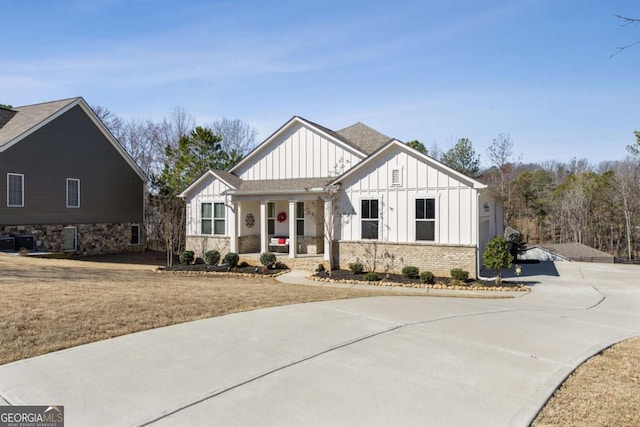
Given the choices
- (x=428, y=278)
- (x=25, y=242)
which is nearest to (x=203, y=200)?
(x=25, y=242)

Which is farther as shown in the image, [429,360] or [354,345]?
[354,345]

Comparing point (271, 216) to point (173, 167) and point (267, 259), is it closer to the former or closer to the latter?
point (267, 259)

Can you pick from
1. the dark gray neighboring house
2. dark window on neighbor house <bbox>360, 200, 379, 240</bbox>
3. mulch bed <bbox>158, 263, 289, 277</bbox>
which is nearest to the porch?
mulch bed <bbox>158, 263, 289, 277</bbox>

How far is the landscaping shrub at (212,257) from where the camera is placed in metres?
18.8

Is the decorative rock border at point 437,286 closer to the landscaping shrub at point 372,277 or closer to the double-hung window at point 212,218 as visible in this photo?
the landscaping shrub at point 372,277

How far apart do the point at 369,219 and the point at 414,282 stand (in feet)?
11.0

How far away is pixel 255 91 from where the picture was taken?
20.8 metres

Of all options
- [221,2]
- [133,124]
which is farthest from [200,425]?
[133,124]

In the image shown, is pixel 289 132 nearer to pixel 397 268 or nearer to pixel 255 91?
pixel 255 91

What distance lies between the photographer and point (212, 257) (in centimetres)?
1884

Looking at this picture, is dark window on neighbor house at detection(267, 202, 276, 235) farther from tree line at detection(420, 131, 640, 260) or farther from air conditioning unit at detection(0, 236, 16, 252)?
tree line at detection(420, 131, 640, 260)

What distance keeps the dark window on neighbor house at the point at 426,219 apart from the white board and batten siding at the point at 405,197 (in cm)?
15

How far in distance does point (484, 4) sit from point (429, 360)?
10.6 meters

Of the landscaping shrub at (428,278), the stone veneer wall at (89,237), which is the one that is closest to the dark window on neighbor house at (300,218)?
the landscaping shrub at (428,278)
